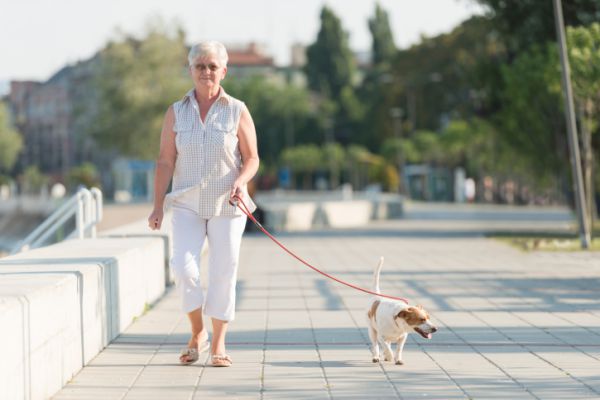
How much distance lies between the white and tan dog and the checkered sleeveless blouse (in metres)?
1.03

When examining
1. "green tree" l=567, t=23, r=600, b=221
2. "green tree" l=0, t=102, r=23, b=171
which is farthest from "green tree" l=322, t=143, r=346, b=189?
"green tree" l=567, t=23, r=600, b=221

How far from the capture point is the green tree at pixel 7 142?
12344 cm

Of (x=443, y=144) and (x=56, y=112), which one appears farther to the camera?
(x=56, y=112)

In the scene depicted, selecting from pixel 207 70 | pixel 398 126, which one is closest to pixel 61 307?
pixel 207 70

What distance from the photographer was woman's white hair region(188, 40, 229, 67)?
8.05m

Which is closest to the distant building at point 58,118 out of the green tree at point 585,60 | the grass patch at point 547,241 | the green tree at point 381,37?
the green tree at point 381,37

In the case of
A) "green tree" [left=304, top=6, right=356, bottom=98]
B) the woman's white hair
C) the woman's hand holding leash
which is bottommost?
the woman's hand holding leash

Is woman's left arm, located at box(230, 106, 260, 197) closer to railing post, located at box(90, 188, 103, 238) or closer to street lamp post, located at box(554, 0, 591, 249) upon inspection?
railing post, located at box(90, 188, 103, 238)

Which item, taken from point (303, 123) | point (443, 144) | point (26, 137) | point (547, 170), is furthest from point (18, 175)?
point (547, 170)

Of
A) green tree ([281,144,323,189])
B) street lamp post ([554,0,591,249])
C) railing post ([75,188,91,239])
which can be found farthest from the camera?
green tree ([281,144,323,189])

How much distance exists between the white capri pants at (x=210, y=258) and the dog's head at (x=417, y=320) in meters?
1.09

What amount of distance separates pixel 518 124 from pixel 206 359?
2408 cm

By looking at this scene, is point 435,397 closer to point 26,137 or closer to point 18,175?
point 18,175

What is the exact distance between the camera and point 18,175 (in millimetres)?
138250
